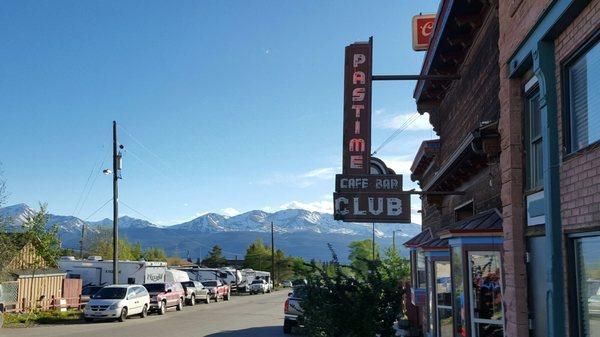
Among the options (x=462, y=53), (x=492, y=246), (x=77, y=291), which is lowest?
(x=77, y=291)

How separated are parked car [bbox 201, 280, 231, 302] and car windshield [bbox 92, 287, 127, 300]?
56.6 feet

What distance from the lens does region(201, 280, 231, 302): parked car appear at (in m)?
44.8

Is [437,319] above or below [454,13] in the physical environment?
below

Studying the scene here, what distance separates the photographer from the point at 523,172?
8.00 meters

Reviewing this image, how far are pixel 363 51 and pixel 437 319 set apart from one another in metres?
6.24

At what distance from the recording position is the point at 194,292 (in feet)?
133

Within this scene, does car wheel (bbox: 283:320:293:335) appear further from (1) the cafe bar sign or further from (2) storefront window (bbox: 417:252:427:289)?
(1) the cafe bar sign

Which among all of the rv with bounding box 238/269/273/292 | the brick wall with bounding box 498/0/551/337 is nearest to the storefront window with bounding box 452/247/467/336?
the brick wall with bounding box 498/0/551/337

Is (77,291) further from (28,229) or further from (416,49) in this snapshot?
(416,49)

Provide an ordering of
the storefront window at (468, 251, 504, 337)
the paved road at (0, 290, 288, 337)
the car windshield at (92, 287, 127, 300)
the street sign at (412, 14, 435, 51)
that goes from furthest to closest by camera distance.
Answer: the car windshield at (92, 287, 127, 300), the paved road at (0, 290, 288, 337), the street sign at (412, 14, 435, 51), the storefront window at (468, 251, 504, 337)

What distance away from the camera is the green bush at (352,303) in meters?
10.1

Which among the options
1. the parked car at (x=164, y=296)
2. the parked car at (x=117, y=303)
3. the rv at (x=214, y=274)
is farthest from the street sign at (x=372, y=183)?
the rv at (x=214, y=274)

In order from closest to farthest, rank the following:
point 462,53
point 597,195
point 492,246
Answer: point 597,195 < point 492,246 < point 462,53

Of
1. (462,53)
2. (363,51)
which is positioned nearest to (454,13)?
(462,53)
